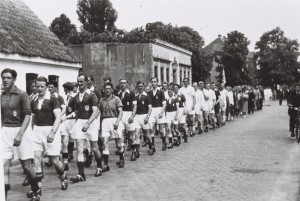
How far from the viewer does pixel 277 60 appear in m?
82.2

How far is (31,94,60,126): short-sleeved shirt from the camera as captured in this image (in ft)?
27.5

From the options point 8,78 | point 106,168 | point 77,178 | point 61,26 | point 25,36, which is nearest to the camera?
point 8,78

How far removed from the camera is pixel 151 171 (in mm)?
Result: 10562

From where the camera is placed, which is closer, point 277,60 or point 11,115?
point 11,115

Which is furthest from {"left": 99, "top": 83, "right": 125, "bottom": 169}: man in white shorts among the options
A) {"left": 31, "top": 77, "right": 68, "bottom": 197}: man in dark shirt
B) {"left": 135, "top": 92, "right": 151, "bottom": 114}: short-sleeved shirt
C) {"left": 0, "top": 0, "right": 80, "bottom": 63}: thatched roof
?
{"left": 0, "top": 0, "right": 80, "bottom": 63}: thatched roof

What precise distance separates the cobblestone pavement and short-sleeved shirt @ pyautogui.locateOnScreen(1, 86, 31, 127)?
1.47 metres

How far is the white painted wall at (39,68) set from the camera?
17359 mm

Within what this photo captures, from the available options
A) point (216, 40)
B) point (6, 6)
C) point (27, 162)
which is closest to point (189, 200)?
point (27, 162)

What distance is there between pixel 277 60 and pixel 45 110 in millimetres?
77372

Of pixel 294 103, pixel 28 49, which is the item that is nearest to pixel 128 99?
pixel 294 103

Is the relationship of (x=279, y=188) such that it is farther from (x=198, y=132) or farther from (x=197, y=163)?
(x=198, y=132)

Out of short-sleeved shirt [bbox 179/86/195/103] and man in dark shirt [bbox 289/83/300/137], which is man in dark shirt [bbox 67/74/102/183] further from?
short-sleeved shirt [bbox 179/86/195/103]

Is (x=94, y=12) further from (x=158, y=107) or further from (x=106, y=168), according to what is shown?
(x=106, y=168)

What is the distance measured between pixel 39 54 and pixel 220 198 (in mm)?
13041
